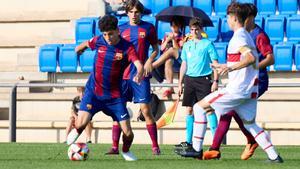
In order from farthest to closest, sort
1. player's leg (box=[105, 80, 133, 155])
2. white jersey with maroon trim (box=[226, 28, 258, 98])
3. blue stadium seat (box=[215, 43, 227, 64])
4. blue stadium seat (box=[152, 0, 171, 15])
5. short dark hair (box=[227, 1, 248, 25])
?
blue stadium seat (box=[152, 0, 171, 15]) → blue stadium seat (box=[215, 43, 227, 64]) → player's leg (box=[105, 80, 133, 155]) → short dark hair (box=[227, 1, 248, 25]) → white jersey with maroon trim (box=[226, 28, 258, 98])

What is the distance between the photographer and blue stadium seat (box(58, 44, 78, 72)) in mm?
19156

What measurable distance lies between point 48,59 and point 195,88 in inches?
273

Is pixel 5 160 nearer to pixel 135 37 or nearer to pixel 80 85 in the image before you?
pixel 135 37

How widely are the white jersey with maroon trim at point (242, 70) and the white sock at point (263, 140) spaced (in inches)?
13.2

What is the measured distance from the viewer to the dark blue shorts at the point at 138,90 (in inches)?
467

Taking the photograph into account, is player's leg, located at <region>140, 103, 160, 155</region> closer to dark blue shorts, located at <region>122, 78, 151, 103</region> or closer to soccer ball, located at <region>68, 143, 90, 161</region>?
dark blue shorts, located at <region>122, 78, 151, 103</region>

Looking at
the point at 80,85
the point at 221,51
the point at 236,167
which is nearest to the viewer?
the point at 236,167

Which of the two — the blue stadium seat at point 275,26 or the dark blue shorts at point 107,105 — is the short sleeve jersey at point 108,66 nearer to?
the dark blue shorts at point 107,105

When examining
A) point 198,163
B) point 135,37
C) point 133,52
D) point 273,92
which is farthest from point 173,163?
point 273,92

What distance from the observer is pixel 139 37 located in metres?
11.9

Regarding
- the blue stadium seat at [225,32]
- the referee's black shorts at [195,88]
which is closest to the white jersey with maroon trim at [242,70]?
the referee's black shorts at [195,88]

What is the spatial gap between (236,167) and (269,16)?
10.3 meters

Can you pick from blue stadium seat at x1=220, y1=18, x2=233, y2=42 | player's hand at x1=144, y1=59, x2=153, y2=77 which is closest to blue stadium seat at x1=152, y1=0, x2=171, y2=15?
blue stadium seat at x1=220, y1=18, x2=233, y2=42

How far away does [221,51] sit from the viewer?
59.6ft
